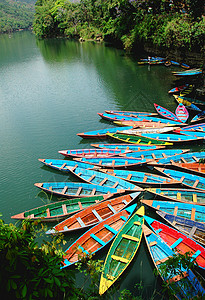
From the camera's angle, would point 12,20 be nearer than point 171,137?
No

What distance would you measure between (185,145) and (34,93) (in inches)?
795

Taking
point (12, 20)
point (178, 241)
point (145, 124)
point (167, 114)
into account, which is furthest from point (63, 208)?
point (12, 20)

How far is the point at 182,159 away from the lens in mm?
13203

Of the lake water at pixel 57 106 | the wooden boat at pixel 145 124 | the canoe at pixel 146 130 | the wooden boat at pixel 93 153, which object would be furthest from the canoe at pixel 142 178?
the wooden boat at pixel 145 124

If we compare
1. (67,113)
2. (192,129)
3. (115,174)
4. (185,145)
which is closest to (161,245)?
(115,174)

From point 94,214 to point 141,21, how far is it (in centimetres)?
3593

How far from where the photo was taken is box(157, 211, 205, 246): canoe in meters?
9.09

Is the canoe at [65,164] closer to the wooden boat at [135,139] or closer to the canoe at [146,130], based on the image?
the wooden boat at [135,139]

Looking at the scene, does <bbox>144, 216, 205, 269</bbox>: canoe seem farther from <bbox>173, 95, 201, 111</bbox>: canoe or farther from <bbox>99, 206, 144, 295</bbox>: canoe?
<bbox>173, 95, 201, 111</bbox>: canoe

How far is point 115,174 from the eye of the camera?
12.8 m

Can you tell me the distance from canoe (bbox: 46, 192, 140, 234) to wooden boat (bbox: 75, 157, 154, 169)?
2.47 metres

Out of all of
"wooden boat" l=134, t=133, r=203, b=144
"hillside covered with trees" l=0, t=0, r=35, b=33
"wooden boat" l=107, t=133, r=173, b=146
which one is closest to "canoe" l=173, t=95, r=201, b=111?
"wooden boat" l=134, t=133, r=203, b=144

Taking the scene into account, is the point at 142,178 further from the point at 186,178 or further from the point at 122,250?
the point at 122,250

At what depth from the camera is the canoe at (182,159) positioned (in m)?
13.0
